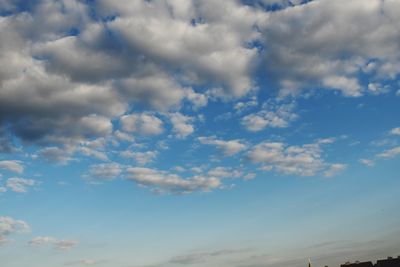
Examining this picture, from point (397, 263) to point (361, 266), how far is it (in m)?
7.05

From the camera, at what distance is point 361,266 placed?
7800 cm

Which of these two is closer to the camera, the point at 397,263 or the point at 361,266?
the point at 397,263

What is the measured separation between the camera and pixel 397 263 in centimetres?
7219
